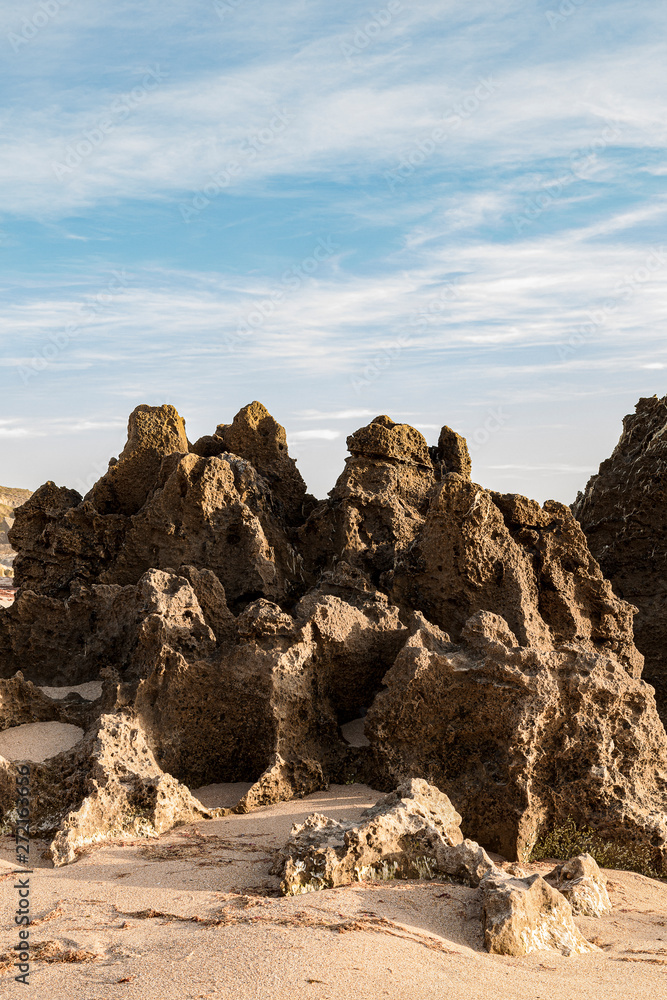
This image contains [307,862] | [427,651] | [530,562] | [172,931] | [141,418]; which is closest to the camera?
[172,931]

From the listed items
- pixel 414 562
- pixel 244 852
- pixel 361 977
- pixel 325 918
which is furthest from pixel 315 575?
pixel 361 977

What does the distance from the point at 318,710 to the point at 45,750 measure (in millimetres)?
2620

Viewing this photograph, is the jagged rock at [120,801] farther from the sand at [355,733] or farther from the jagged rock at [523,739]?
the jagged rock at [523,739]

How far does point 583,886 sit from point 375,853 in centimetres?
154

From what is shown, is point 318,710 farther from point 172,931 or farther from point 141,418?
point 141,418

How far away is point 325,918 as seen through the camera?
500 centimetres

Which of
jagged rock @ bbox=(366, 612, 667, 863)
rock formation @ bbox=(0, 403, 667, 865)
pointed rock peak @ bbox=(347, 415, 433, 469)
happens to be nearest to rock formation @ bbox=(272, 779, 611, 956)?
jagged rock @ bbox=(366, 612, 667, 863)

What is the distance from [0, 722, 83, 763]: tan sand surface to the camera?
26.7 feet

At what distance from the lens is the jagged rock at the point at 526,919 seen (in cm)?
506

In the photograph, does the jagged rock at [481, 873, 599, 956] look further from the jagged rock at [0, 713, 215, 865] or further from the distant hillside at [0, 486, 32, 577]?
the distant hillside at [0, 486, 32, 577]

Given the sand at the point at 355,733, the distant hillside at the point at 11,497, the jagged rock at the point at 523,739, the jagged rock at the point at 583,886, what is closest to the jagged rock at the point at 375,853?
the jagged rock at the point at 583,886

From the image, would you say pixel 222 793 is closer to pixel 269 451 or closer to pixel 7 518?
pixel 269 451

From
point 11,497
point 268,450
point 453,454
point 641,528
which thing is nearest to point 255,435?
point 268,450

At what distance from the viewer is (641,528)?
11.5 meters
